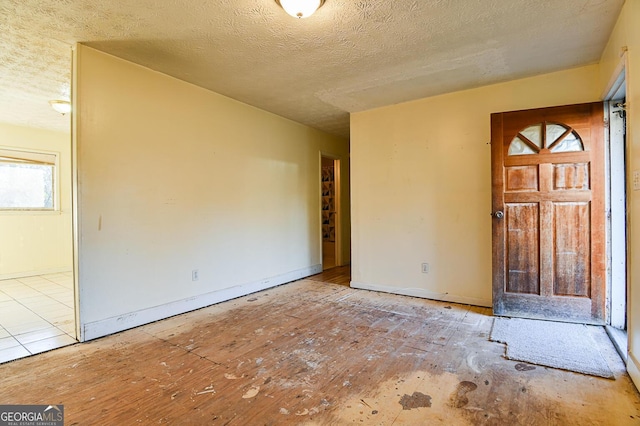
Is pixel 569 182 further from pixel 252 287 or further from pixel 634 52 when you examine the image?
pixel 252 287

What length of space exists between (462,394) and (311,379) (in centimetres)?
91

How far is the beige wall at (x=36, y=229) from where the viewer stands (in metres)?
4.91

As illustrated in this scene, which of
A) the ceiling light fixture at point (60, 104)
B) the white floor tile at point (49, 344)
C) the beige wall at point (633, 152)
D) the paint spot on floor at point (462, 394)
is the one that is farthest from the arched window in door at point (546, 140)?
the ceiling light fixture at point (60, 104)

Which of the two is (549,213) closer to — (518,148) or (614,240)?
(614,240)

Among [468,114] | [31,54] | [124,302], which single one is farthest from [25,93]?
[468,114]

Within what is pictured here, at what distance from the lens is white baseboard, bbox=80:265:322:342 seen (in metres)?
2.66

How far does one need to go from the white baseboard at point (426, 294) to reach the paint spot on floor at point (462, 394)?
1.78 meters

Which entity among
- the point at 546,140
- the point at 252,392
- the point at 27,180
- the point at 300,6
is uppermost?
the point at 300,6

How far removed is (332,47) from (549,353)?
296 centimetres

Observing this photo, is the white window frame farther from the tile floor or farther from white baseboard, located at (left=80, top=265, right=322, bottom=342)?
white baseboard, located at (left=80, top=265, right=322, bottom=342)

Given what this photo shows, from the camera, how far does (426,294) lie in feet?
12.5

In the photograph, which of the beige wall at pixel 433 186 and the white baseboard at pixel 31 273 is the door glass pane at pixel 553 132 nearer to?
the beige wall at pixel 433 186

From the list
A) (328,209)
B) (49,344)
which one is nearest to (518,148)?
(328,209)

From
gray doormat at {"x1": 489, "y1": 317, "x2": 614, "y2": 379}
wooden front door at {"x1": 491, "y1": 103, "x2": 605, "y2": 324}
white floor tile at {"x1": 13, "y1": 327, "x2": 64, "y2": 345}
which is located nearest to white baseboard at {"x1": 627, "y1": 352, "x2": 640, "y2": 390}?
gray doormat at {"x1": 489, "y1": 317, "x2": 614, "y2": 379}
